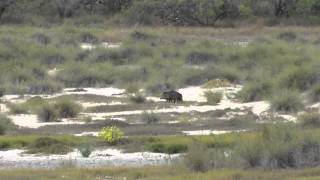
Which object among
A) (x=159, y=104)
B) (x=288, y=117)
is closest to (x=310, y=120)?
(x=288, y=117)

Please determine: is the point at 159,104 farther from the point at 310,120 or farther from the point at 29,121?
the point at 310,120

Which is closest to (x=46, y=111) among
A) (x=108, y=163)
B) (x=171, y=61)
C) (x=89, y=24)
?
(x=108, y=163)

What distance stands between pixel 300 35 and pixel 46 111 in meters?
33.5

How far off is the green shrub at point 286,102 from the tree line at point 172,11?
127 feet

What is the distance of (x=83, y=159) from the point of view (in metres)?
19.2

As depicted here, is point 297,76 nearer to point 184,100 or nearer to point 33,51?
point 184,100

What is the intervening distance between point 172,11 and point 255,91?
37.7m

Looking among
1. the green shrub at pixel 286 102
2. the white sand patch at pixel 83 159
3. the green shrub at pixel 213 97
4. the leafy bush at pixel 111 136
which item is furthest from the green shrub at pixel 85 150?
the green shrub at pixel 213 97

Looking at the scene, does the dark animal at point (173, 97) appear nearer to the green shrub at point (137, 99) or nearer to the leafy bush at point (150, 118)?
the green shrub at point (137, 99)

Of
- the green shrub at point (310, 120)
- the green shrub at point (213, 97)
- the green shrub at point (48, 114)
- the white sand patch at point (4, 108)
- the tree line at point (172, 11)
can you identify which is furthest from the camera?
the tree line at point (172, 11)

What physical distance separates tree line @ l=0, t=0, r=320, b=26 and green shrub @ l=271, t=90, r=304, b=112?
38857 mm

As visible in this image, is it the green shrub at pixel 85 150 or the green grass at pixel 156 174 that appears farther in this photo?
the green shrub at pixel 85 150

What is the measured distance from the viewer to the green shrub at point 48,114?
91.0 feet

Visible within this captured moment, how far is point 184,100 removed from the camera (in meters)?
32.7
